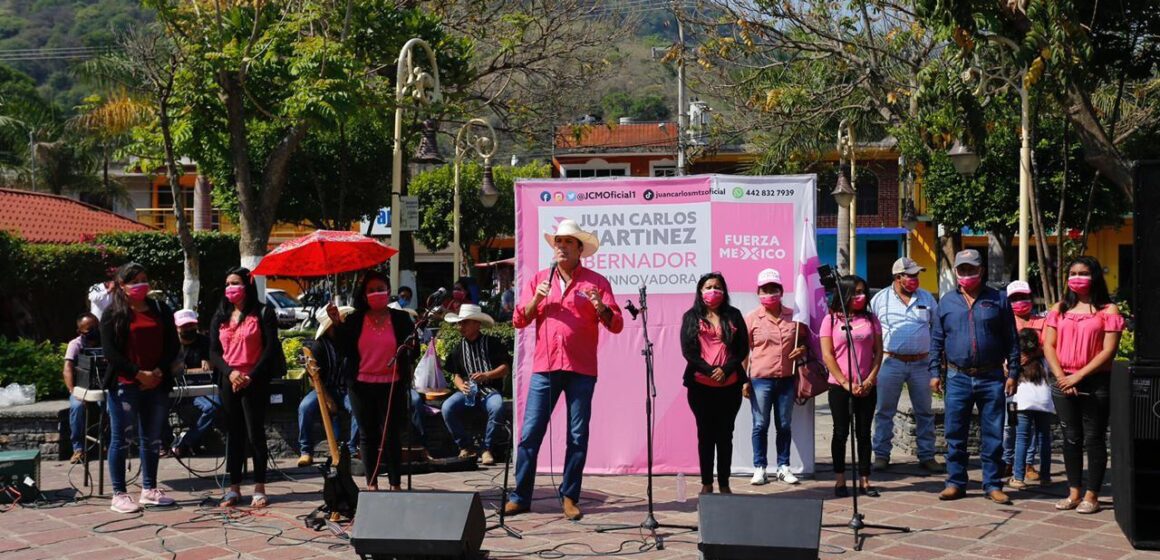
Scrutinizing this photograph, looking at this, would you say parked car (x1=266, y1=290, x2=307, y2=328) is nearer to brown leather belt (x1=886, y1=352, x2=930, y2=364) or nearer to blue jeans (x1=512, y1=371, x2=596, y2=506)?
brown leather belt (x1=886, y1=352, x2=930, y2=364)

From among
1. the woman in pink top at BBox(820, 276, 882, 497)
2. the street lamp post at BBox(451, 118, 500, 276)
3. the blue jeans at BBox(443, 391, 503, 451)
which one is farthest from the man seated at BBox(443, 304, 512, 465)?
the street lamp post at BBox(451, 118, 500, 276)

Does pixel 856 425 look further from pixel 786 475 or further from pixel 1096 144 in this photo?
pixel 1096 144

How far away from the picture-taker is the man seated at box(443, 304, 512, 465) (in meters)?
9.60

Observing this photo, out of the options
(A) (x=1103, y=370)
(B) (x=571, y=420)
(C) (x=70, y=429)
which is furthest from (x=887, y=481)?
(C) (x=70, y=429)

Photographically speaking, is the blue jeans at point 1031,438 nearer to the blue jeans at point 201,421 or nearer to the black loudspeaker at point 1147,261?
the black loudspeaker at point 1147,261

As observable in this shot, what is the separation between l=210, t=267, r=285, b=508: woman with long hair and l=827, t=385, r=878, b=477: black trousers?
410cm

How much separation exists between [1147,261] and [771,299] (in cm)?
266

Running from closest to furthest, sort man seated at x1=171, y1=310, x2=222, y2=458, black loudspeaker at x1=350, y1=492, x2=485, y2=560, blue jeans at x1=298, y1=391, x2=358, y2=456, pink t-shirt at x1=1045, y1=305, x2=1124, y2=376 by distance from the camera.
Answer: black loudspeaker at x1=350, y1=492, x2=485, y2=560
pink t-shirt at x1=1045, y1=305, x2=1124, y2=376
blue jeans at x1=298, y1=391, x2=358, y2=456
man seated at x1=171, y1=310, x2=222, y2=458

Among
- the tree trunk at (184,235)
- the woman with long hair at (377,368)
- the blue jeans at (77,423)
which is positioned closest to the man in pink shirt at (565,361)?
the woman with long hair at (377,368)

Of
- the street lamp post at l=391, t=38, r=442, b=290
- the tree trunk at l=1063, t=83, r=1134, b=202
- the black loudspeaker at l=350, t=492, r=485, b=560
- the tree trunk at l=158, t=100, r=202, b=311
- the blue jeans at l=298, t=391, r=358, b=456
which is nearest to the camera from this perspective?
the black loudspeaker at l=350, t=492, r=485, b=560

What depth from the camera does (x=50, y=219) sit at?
26.9 meters

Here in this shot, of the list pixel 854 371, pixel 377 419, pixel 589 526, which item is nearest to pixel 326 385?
pixel 377 419

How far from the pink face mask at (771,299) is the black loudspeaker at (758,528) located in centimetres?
314

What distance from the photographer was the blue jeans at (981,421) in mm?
7660
